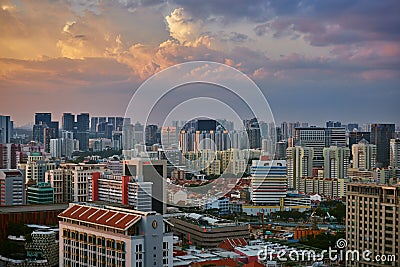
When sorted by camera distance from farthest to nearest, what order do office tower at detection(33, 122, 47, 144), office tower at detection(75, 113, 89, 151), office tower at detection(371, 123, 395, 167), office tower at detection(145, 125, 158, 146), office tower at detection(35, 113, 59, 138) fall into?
office tower at detection(75, 113, 89, 151) → office tower at detection(33, 122, 47, 144) → office tower at detection(35, 113, 59, 138) → office tower at detection(371, 123, 395, 167) → office tower at detection(145, 125, 158, 146)

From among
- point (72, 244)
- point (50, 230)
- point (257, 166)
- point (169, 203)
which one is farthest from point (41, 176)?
point (72, 244)

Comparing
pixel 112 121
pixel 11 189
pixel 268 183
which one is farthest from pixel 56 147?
pixel 11 189

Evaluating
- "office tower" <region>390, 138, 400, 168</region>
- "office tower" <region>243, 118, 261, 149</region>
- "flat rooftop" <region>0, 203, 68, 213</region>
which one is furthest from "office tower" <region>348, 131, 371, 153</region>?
"flat rooftop" <region>0, 203, 68, 213</region>

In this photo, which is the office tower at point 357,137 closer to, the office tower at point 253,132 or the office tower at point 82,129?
the office tower at point 253,132

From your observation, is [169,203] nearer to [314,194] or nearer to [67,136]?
[314,194]

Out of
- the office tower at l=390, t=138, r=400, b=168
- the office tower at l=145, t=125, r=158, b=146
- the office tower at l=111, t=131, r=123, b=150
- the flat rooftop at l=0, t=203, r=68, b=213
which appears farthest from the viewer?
the office tower at l=111, t=131, r=123, b=150

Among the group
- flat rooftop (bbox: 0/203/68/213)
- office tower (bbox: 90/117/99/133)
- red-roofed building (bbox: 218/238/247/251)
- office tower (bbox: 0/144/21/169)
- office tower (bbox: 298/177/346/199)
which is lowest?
red-roofed building (bbox: 218/238/247/251)

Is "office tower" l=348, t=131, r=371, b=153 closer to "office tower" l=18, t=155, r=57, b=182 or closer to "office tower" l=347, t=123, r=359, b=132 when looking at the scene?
"office tower" l=347, t=123, r=359, b=132
